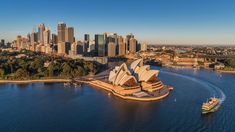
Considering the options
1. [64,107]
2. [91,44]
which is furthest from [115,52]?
[64,107]

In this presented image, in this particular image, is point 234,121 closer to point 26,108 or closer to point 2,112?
point 26,108

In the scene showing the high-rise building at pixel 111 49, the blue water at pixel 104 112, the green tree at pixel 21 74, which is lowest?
the blue water at pixel 104 112

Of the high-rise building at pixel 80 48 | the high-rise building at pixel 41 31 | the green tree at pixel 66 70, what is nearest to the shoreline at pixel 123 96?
the green tree at pixel 66 70

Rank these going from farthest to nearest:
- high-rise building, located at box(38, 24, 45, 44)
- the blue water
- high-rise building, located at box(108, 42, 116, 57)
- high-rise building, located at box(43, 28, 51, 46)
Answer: high-rise building, located at box(38, 24, 45, 44) < high-rise building, located at box(43, 28, 51, 46) < high-rise building, located at box(108, 42, 116, 57) < the blue water

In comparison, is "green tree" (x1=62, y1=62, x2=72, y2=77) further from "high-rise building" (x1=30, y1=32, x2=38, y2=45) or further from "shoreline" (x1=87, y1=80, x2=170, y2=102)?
"high-rise building" (x1=30, y1=32, x2=38, y2=45)

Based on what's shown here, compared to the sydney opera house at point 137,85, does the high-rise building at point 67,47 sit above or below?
above

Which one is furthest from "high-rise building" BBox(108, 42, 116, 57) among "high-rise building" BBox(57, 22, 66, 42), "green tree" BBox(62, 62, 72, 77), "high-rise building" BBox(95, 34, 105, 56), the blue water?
the blue water

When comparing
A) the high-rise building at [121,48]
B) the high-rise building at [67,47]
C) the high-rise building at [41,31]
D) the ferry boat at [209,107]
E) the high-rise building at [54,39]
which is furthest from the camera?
the high-rise building at [41,31]

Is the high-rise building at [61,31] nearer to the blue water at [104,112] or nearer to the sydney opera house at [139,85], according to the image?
the blue water at [104,112]

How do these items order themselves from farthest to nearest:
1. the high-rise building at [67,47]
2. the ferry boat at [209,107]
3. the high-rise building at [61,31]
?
the high-rise building at [61,31] < the high-rise building at [67,47] < the ferry boat at [209,107]
